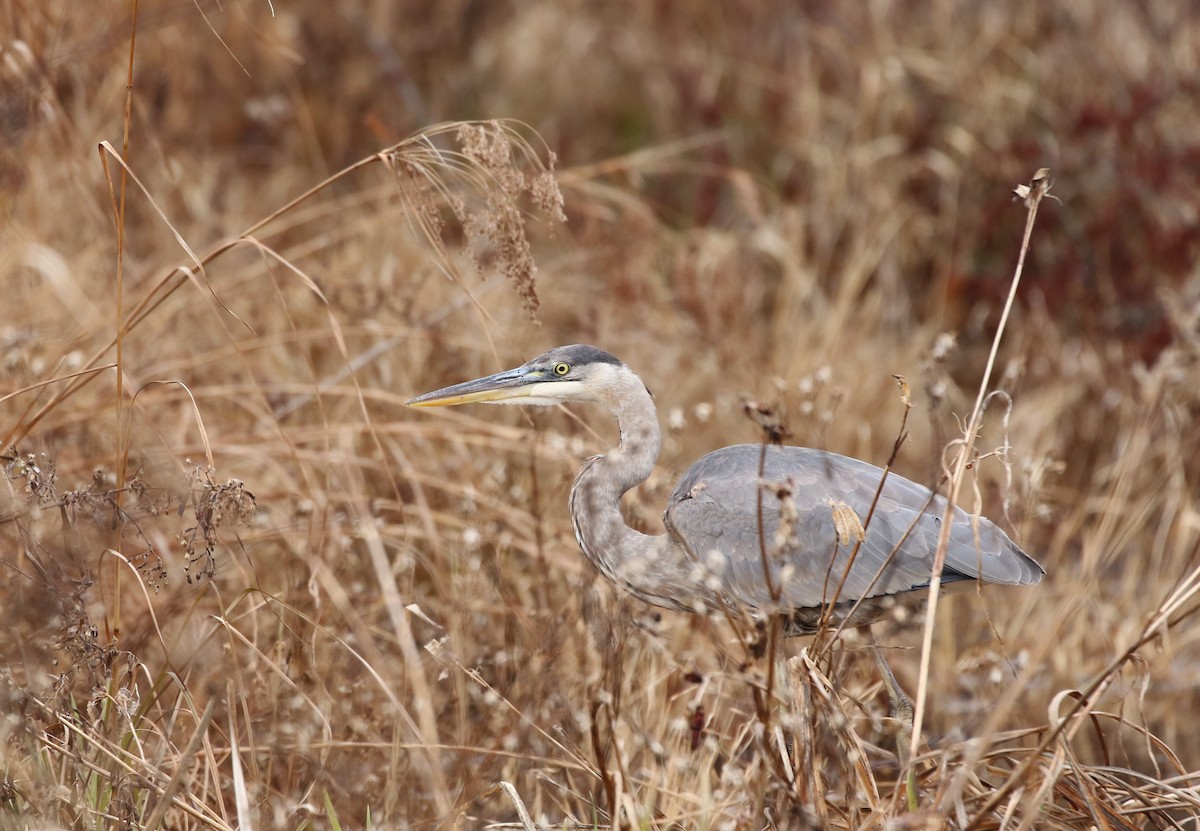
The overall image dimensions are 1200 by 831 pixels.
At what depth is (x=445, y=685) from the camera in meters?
3.22

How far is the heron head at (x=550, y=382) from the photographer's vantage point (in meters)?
3.38

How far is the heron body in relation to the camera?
3.22 metres

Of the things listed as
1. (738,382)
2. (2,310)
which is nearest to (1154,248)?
(738,382)

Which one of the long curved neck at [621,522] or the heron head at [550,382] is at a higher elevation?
the heron head at [550,382]

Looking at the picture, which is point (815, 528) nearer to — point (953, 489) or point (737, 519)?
point (737, 519)

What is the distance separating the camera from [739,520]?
337 centimetres

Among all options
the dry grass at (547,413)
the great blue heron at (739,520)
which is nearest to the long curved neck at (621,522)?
the great blue heron at (739,520)

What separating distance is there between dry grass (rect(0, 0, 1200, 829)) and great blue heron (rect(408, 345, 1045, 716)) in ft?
0.47

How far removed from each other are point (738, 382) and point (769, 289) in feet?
5.07

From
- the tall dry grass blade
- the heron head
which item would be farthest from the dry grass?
the heron head

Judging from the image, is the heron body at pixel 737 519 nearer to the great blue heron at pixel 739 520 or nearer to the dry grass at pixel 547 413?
the great blue heron at pixel 739 520

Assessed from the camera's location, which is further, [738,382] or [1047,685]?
[738,382]

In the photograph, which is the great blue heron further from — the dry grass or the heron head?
the dry grass

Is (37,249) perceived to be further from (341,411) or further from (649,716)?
(649,716)
